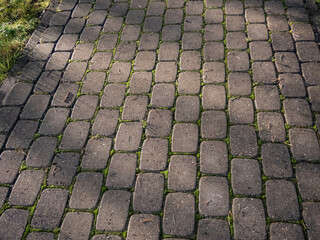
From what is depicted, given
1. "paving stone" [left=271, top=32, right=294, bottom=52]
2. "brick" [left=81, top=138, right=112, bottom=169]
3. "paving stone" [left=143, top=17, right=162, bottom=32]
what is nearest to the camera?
"brick" [left=81, top=138, right=112, bottom=169]

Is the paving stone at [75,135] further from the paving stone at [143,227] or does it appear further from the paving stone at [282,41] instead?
the paving stone at [282,41]

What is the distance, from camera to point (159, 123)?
2.87 metres

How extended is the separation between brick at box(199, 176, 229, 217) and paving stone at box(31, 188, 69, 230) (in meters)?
0.98

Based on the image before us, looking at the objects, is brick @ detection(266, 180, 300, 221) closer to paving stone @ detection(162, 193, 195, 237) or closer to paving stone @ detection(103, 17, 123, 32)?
paving stone @ detection(162, 193, 195, 237)

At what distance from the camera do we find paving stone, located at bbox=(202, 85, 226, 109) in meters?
2.96

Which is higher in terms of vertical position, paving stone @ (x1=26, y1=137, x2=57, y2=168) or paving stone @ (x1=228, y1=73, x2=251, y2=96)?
paving stone @ (x1=228, y1=73, x2=251, y2=96)

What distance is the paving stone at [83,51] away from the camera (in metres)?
3.56

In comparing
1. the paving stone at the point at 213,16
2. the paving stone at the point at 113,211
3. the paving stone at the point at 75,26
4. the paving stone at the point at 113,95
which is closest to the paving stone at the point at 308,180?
the paving stone at the point at 113,211

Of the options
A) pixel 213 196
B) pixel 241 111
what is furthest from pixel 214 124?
pixel 213 196

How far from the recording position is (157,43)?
3615 millimetres

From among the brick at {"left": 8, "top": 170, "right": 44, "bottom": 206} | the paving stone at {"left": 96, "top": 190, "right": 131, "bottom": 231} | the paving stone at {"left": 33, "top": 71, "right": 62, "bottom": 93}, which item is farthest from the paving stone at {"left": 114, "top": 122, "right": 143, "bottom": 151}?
the paving stone at {"left": 33, "top": 71, "right": 62, "bottom": 93}

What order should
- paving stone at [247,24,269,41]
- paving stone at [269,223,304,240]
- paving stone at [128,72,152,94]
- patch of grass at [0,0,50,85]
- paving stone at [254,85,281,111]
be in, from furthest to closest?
patch of grass at [0,0,50,85]
paving stone at [247,24,269,41]
paving stone at [128,72,152,94]
paving stone at [254,85,281,111]
paving stone at [269,223,304,240]

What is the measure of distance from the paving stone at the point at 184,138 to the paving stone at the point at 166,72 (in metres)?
0.57

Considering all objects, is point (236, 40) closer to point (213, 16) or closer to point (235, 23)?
point (235, 23)
